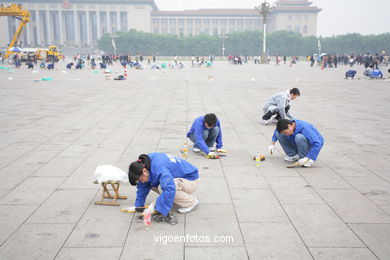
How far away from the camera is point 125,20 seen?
11475 centimetres

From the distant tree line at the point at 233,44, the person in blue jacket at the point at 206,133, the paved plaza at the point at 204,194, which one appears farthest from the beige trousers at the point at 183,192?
the distant tree line at the point at 233,44

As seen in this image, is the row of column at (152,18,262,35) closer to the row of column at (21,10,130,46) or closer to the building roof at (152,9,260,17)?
the building roof at (152,9,260,17)

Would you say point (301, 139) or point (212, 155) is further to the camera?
point (212, 155)

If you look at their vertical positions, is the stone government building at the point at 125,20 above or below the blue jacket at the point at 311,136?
above

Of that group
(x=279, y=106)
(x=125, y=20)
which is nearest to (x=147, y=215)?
(x=279, y=106)

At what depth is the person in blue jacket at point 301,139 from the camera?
221 inches

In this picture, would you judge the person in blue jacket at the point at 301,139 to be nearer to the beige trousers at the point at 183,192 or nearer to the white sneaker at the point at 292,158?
the white sneaker at the point at 292,158

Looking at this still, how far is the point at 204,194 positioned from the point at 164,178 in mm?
1261

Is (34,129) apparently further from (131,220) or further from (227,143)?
(131,220)

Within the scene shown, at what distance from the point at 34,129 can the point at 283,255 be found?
292 inches

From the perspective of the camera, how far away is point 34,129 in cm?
882

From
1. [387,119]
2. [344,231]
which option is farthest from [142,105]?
[344,231]

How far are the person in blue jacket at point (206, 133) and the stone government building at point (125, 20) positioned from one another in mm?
111337

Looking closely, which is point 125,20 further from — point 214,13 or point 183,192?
point 183,192
